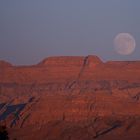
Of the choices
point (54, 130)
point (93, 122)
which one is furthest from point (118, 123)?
point (54, 130)

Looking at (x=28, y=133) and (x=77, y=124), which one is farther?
(x=77, y=124)

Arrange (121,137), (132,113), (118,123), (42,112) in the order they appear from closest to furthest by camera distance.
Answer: (121,137)
(118,123)
(42,112)
(132,113)

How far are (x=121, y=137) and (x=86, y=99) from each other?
1621 inches

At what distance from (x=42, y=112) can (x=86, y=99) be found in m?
18.7

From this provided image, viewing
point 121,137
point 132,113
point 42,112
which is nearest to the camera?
point 121,137

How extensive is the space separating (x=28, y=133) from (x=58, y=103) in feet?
102

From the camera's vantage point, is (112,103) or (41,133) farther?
(112,103)

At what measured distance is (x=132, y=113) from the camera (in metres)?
172

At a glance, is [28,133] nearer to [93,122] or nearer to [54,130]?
[54,130]

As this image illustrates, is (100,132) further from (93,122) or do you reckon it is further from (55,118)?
(55,118)

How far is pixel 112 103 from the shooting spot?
178 m

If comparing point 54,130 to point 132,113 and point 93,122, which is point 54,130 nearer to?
point 93,122

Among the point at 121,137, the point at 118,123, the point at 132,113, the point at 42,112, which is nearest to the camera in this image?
the point at 121,137

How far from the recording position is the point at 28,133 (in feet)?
454
